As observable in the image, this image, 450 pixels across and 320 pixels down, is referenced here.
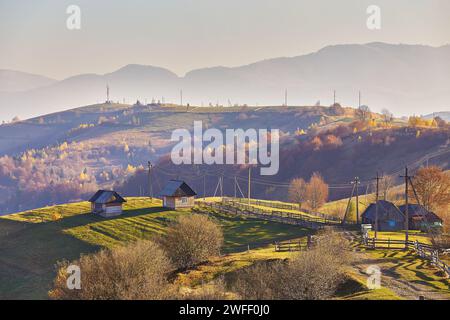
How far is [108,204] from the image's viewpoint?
80438 mm

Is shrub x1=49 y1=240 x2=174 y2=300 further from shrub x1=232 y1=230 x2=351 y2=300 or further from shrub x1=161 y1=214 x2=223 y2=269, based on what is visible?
shrub x1=161 y1=214 x2=223 y2=269

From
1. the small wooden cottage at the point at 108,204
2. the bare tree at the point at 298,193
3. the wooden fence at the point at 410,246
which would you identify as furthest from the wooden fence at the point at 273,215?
the bare tree at the point at 298,193

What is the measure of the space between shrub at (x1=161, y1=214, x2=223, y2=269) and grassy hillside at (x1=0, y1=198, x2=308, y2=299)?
33.7 feet

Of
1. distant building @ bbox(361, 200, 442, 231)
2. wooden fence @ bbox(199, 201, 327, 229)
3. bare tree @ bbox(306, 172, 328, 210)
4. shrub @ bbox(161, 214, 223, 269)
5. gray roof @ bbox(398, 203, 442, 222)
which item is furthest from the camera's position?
bare tree @ bbox(306, 172, 328, 210)

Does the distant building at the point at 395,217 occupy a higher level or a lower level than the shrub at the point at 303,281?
lower

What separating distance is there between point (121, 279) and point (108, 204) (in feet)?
157

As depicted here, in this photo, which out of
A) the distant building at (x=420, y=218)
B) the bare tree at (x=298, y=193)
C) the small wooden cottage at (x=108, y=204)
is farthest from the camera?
the bare tree at (x=298, y=193)

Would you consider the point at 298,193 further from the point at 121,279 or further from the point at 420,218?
the point at 121,279

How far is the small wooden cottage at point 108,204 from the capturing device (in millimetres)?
80375

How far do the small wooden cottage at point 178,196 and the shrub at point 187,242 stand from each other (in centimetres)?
2868

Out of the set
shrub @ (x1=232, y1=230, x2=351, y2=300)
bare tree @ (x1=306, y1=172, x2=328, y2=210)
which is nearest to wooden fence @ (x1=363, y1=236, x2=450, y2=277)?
shrub @ (x1=232, y1=230, x2=351, y2=300)

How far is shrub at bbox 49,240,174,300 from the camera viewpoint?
A: 32.4 metres

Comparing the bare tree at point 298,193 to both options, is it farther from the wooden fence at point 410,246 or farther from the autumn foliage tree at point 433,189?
the wooden fence at point 410,246
